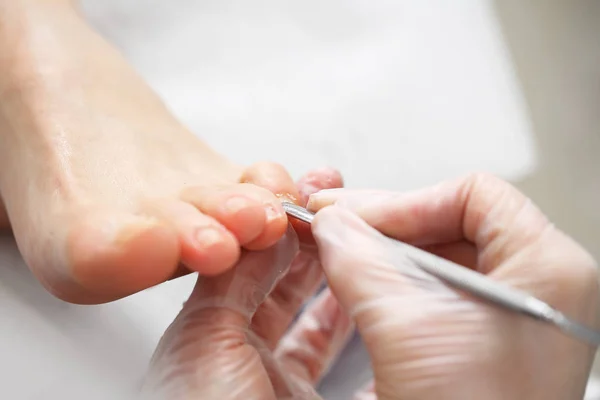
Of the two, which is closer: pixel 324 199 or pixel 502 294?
pixel 502 294

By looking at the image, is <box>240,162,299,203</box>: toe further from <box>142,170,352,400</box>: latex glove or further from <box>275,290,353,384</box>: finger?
<box>275,290,353,384</box>: finger

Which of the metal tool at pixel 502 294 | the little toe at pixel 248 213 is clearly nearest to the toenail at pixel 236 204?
the little toe at pixel 248 213

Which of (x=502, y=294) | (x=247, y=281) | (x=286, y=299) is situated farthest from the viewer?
(x=286, y=299)

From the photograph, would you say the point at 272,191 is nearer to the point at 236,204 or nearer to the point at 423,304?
the point at 236,204

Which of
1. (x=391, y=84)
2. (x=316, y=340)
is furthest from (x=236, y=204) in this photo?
(x=391, y=84)

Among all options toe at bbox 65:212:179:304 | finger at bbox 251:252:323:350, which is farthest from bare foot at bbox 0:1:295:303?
finger at bbox 251:252:323:350

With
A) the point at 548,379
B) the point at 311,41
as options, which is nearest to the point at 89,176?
the point at 548,379
